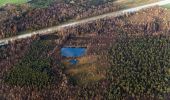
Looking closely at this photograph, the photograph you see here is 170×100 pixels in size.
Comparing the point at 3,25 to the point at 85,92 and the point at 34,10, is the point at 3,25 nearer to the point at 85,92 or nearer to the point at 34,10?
the point at 34,10

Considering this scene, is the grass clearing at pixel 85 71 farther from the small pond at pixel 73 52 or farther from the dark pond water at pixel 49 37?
the dark pond water at pixel 49 37

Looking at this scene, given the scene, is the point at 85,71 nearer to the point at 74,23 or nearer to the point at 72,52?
the point at 72,52

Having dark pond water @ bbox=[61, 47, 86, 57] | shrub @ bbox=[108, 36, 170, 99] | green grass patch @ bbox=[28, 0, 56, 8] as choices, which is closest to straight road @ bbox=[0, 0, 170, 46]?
dark pond water @ bbox=[61, 47, 86, 57]

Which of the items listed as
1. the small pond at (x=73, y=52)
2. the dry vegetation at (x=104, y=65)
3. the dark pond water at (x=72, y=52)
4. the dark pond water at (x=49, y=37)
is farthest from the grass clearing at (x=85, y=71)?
the dark pond water at (x=49, y=37)

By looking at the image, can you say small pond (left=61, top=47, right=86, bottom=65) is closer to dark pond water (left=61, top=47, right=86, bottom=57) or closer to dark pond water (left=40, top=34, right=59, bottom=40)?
dark pond water (left=61, top=47, right=86, bottom=57)

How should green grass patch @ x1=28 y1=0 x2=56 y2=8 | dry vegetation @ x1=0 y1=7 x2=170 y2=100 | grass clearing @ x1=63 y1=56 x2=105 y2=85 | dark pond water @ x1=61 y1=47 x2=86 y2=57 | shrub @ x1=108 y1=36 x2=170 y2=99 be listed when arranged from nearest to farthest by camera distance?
shrub @ x1=108 y1=36 x2=170 y2=99 → dry vegetation @ x1=0 y1=7 x2=170 y2=100 → grass clearing @ x1=63 y1=56 x2=105 y2=85 → dark pond water @ x1=61 y1=47 x2=86 y2=57 → green grass patch @ x1=28 y1=0 x2=56 y2=8

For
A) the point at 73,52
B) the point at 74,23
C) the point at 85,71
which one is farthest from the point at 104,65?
the point at 74,23
